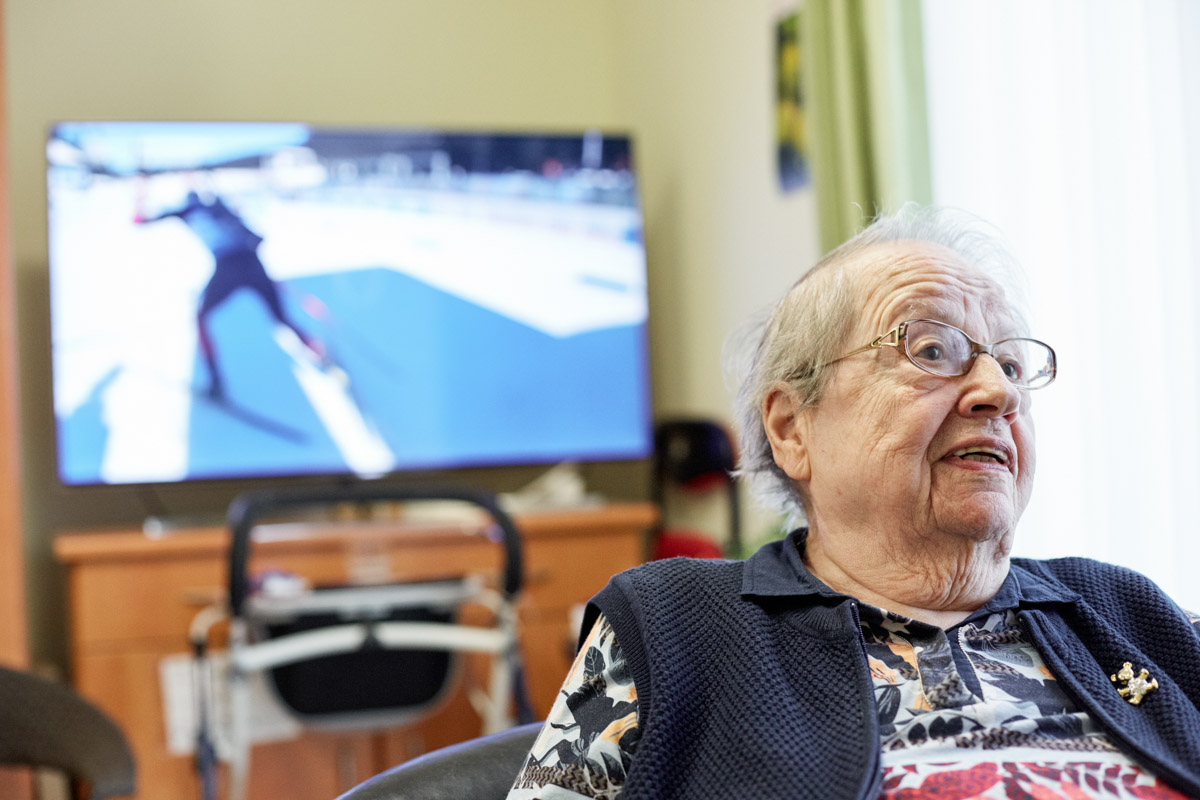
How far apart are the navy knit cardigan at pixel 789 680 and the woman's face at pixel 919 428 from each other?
0.41 ft

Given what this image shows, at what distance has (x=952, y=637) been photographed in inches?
45.1

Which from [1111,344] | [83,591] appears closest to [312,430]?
[83,591]

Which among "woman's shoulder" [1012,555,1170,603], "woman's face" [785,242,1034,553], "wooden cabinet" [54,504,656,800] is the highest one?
"woman's face" [785,242,1034,553]

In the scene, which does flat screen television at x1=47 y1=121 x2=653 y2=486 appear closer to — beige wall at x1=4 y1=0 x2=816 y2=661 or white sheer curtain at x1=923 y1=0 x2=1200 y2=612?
beige wall at x1=4 y1=0 x2=816 y2=661

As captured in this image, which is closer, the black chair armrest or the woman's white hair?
the black chair armrest

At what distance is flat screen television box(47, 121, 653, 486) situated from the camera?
295 centimetres

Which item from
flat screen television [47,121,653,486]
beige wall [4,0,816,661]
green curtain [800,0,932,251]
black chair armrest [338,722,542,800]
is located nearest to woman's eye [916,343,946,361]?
black chair armrest [338,722,542,800]

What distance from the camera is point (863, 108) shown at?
7.53 feet

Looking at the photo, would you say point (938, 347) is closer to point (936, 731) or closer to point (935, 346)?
point (935, 346)

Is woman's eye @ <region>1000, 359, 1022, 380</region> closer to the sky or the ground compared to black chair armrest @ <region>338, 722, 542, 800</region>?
closer to the sky

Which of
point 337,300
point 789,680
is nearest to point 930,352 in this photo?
point 789,680

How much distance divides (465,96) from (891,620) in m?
2.98

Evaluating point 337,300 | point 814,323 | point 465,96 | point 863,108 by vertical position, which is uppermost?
point 465,96

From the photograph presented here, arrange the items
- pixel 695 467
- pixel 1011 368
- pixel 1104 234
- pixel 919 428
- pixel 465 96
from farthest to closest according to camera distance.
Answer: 1. pixel 465 96
2. pixel 695 467
3. pixel 1104 234
4. pixel 1011 368
5. pixel 919 428
